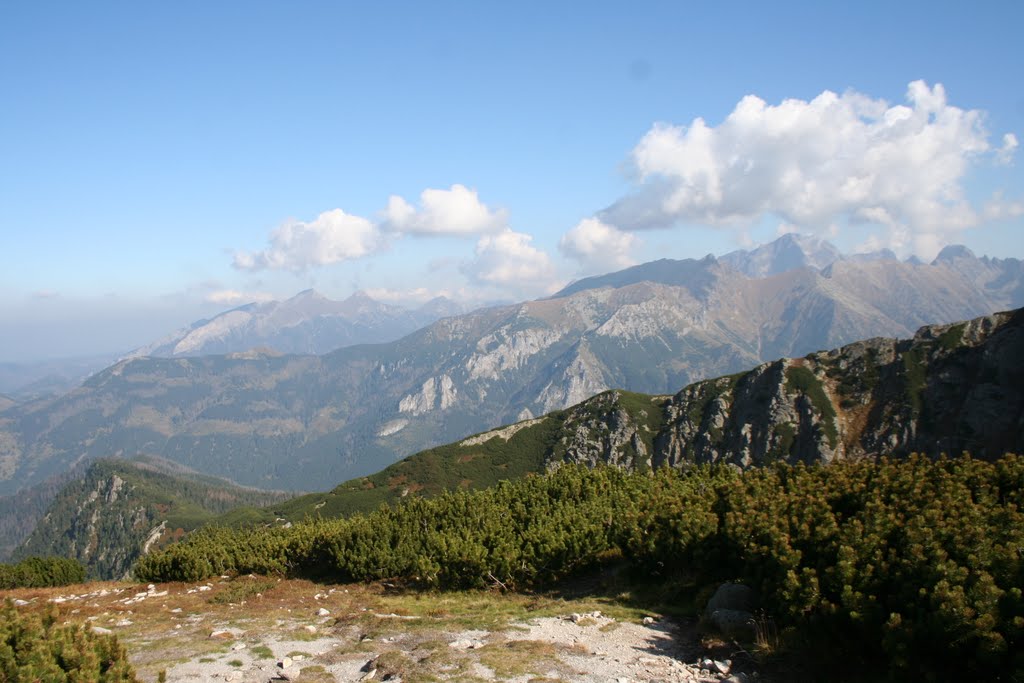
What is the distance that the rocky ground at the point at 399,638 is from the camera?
62.7ft

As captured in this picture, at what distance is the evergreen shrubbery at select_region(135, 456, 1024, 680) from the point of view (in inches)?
628

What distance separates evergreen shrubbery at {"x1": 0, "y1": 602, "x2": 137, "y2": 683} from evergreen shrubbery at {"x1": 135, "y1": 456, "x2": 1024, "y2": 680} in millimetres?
18723

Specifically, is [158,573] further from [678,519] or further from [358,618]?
[678,519]

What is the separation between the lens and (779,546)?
21.9m

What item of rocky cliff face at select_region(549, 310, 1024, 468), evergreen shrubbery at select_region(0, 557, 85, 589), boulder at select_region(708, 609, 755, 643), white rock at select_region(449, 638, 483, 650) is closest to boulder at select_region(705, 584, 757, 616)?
boulder at select_region(708, 609, 755, 643)

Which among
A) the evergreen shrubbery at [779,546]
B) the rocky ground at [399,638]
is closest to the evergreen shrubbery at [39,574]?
the evergreen shrubbery at [779,546]

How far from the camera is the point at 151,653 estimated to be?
22.2 m

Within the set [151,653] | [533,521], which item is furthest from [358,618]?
[533,521]

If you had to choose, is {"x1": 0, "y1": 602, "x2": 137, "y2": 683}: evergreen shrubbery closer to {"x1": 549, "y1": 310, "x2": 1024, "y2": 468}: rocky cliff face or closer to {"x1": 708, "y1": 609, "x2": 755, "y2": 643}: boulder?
{"x1": 708, "y1": 609, "x2": 755, "y2": 643}: boulder

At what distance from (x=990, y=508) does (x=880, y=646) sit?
708 centimetres

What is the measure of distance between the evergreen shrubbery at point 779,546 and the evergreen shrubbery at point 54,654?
61.4ft

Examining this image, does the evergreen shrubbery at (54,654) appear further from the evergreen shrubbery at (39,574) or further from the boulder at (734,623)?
the evergreen shrubbery at (39,574)

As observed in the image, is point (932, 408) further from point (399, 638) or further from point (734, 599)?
point (399, 638)

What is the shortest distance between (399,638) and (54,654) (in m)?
11.6
